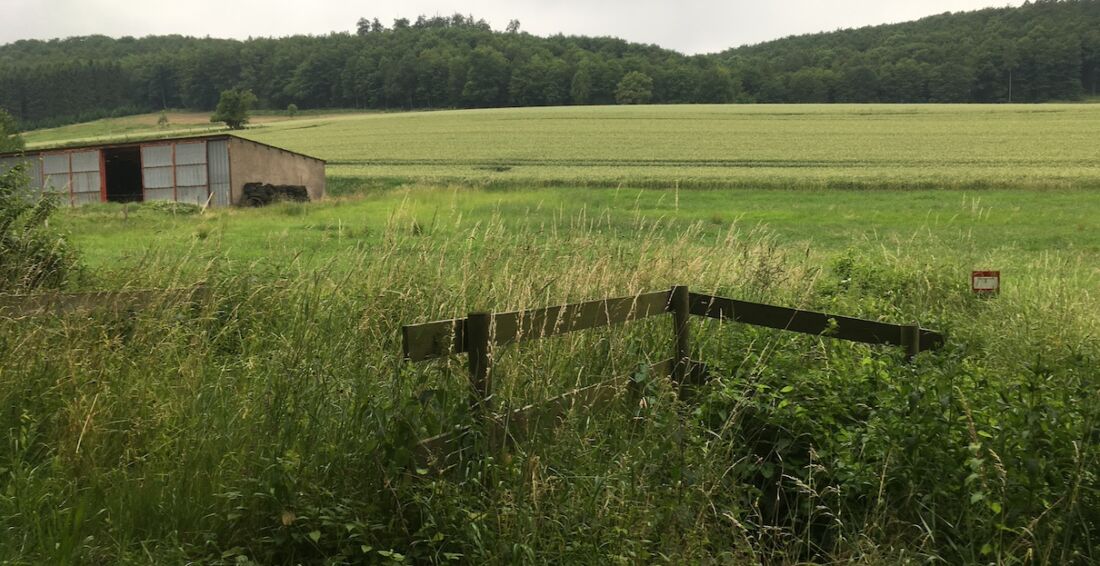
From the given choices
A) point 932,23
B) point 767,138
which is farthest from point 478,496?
point 932,23

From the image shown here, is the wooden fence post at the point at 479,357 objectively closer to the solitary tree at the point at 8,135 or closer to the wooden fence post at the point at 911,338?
the wooden fence post at the point at 911,338

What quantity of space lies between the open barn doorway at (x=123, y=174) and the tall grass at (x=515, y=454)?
38807 mm

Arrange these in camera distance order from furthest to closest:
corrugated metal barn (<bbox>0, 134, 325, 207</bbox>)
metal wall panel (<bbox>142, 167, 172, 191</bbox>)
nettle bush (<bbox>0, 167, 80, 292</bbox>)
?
metal wall panel (<bbox>142, 167, 172, 191</bbox>), corrugated metal barn (<bbox>0, 134, 325, 207</bbox>), nettle bush (<bbox>0, 167, 80, 292</bbox>)

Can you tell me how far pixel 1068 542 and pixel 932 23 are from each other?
461 ft

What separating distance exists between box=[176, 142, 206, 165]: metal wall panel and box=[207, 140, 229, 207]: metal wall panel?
0.41 m

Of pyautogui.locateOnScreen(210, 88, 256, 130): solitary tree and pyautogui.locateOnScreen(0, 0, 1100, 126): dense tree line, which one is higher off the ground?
pyautogui.locateOnScreen(0, 0, 1100, 126): dense tree line

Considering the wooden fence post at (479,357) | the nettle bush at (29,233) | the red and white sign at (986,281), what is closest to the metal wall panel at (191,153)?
the nettle bush at (29,233)

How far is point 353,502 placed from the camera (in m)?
3.62

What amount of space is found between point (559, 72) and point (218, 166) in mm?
65853

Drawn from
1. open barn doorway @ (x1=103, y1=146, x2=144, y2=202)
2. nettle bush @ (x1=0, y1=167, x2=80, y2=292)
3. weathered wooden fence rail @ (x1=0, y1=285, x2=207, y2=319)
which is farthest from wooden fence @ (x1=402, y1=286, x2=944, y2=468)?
open barn doorway @ (x1=103, y1=146, x2=144, y2=202)

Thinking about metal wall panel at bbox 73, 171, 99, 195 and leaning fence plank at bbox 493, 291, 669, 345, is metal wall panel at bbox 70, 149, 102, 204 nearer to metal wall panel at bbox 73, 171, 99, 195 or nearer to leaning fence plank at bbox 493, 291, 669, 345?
metal wall panel at bbox 73, 171, 99, 195

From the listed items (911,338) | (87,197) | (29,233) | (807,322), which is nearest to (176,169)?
(87,197)

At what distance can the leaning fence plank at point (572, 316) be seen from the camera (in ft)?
13.5

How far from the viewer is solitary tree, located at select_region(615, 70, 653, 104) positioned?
9225 cm
